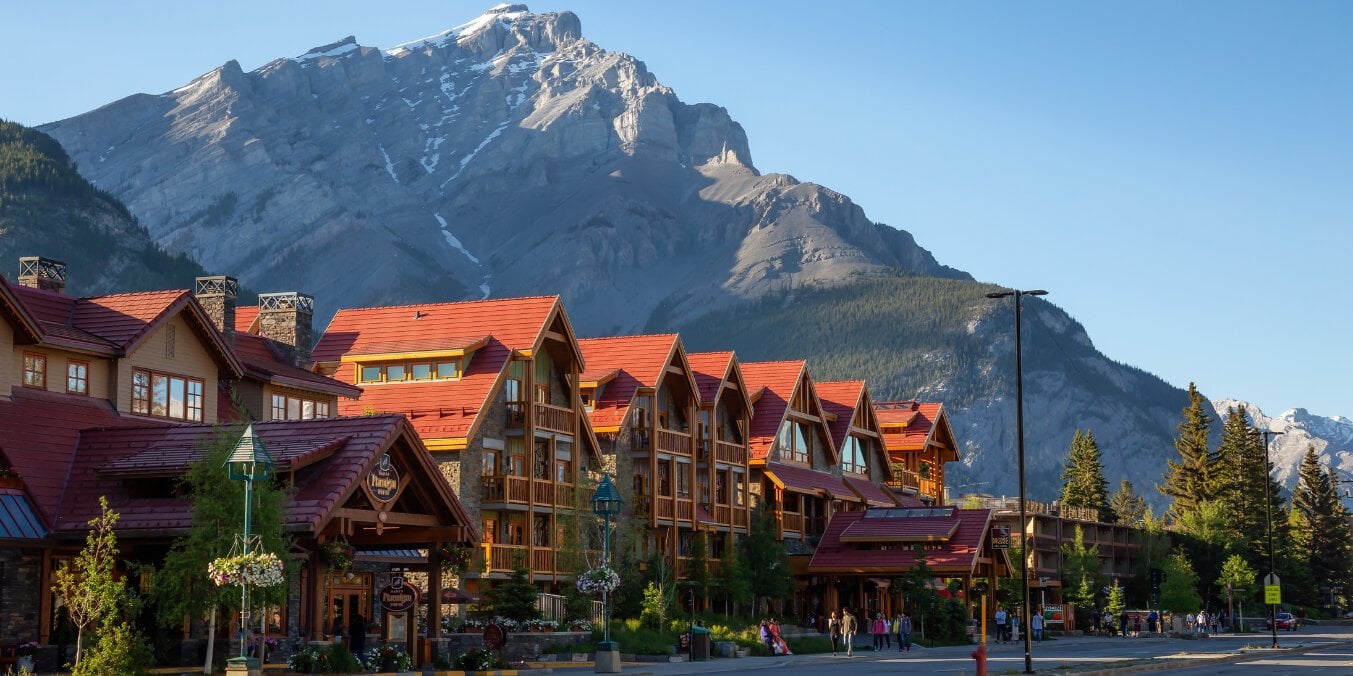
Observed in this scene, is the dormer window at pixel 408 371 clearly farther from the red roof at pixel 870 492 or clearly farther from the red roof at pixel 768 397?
the red roof at pixel 870 492

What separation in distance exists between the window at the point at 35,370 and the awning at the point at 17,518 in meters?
5.22

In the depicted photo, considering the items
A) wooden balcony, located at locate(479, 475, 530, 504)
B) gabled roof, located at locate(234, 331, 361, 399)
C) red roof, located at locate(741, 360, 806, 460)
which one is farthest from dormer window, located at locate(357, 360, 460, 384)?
red roof, located at locate(741, 360, 806, 460)

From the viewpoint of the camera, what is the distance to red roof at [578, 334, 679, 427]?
68062mm

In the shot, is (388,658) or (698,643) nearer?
(388,658)

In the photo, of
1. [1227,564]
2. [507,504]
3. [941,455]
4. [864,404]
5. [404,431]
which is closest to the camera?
[404,431]

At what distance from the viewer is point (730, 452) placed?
3039 inches

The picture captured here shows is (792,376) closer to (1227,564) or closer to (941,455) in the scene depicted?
(941,455)

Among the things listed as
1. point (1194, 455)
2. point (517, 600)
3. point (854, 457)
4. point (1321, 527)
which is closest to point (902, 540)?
point (854, 457)

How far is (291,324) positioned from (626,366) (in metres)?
17.3

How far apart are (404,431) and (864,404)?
55.7 meters

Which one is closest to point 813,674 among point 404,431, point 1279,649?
point 404,431

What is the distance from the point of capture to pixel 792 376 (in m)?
82.9

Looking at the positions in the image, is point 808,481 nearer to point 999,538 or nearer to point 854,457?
point 999,538

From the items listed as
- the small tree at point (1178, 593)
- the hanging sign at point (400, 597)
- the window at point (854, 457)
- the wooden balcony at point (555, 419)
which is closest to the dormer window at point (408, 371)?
the wooden balcony at point (555, 419)
